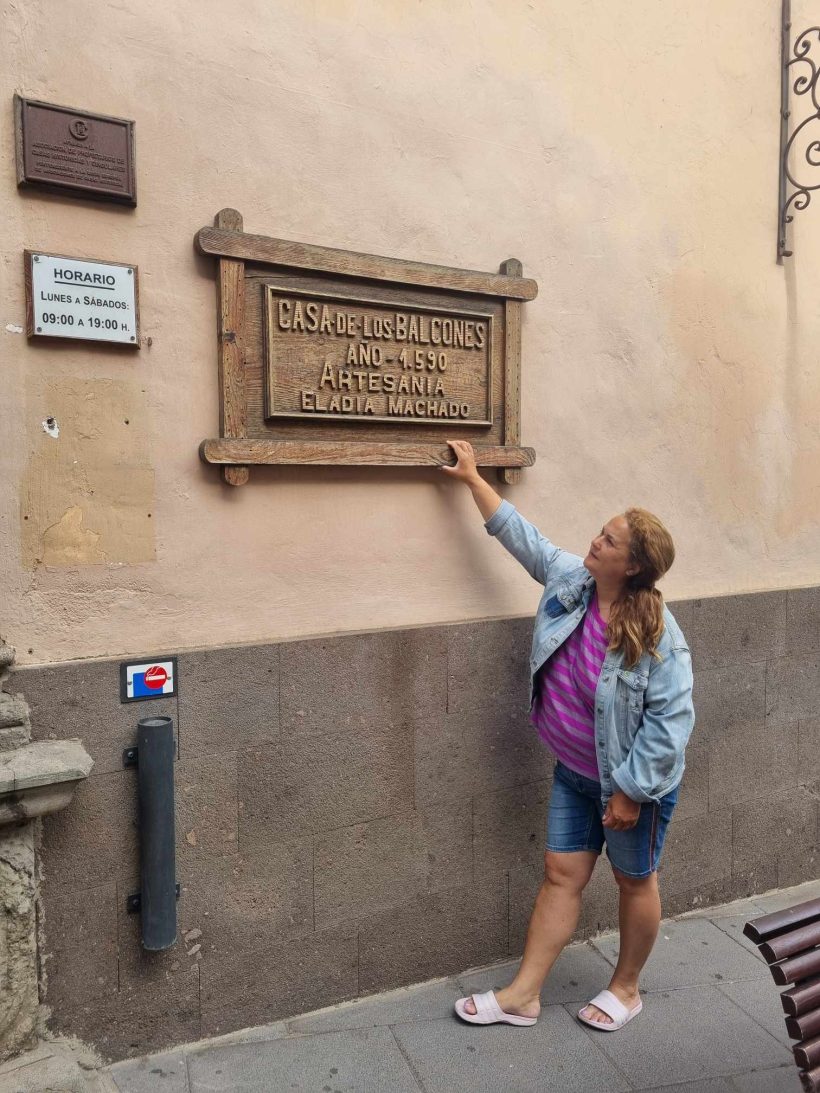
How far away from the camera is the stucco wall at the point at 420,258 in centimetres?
270

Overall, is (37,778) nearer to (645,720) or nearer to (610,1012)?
(645,720)

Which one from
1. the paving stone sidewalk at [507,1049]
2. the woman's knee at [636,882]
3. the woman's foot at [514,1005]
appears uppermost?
the woman's knee at [636,882]

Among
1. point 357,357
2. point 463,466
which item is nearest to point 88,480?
point 357,357

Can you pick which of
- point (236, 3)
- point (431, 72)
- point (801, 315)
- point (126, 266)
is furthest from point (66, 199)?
point (801, 315)

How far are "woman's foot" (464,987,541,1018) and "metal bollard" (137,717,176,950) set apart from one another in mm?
1120

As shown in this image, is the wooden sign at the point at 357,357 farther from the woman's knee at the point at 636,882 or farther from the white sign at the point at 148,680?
the woman's knee at the point at 636,882

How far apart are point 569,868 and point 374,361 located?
195 centimetres

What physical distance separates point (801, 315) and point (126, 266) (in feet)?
11.0

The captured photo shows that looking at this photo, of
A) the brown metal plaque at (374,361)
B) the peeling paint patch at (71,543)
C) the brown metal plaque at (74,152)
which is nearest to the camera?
the brown metal plaque at (74,152)

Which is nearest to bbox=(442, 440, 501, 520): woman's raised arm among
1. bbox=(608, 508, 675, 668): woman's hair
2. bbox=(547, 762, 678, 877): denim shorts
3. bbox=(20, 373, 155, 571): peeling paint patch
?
bbox=(608, 508, 675, 668): woman's hair

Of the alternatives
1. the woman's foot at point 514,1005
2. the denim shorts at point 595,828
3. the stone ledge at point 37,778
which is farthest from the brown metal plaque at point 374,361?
the woman's foot at point 514,1005

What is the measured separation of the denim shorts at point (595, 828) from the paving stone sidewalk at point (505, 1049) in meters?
0.62

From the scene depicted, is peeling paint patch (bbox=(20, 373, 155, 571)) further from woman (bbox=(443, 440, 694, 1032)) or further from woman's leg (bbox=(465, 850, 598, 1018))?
woman's leg (bbox=(465, 850, 598, 1018))

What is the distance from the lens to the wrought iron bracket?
4.27 m
